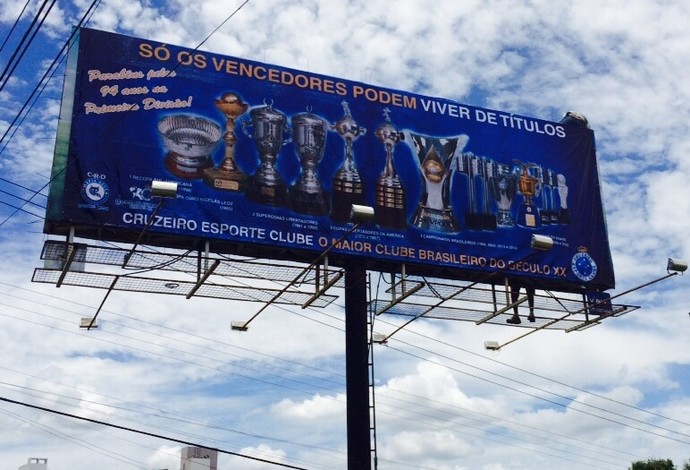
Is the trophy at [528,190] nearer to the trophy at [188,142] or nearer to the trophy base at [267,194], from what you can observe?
the trophy base at [267,194]

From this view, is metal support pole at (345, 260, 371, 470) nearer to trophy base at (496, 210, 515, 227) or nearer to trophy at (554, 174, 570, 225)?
trophy base at (496, 210, 515, 227)

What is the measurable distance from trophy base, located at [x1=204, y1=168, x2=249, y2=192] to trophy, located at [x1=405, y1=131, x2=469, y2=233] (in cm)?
382

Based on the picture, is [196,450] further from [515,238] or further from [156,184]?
[156,184]

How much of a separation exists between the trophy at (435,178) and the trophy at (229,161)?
3868mm

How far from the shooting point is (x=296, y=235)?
17562mm

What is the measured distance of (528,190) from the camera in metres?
20.5

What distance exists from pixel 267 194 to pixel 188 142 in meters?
1.90

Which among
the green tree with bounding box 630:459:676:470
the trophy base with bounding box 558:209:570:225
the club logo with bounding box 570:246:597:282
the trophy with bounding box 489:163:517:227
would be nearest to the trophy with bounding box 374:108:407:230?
the trophy with bounding box 489:163:517:227

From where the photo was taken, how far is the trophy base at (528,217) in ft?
65.8

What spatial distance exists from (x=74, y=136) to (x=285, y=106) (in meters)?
4.57

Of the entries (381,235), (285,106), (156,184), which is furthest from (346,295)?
(156,184)

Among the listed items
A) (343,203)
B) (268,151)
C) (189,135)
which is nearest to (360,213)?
(343,203)

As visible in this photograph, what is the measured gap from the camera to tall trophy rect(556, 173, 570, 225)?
2062 centimetres

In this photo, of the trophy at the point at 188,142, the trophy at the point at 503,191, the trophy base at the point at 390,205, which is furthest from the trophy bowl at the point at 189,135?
the trophy at the point at 503,191
